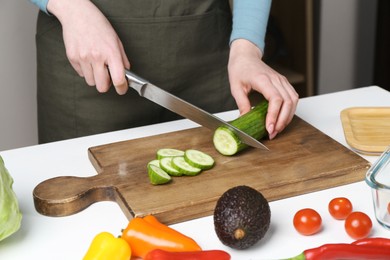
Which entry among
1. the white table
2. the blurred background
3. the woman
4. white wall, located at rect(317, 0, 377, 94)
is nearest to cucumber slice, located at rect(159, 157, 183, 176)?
the white table

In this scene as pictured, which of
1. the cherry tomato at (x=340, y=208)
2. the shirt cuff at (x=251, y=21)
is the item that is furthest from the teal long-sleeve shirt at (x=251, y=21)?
the cherry tomato at (x=340, y=208)

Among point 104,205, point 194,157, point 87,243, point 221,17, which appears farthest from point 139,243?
point 221,17

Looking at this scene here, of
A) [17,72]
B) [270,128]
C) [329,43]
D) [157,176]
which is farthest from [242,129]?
[329,43]

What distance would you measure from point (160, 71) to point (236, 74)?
0.98ft

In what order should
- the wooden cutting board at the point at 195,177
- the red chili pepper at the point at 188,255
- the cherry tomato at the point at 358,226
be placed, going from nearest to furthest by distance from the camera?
1. the red chili pepper at the point at 188,255
2. the cherry tomato at the point at 358,226
3. the wooden cutting board at the point at 195,177

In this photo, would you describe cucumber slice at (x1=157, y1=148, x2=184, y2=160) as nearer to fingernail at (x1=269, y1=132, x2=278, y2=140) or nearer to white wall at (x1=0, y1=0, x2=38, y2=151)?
fingernail at (x1=269, y1=132, x2=278, y2=140)

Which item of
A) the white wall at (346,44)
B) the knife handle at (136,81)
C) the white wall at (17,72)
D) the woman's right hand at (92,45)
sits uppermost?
the woman's right hand at (92,45)

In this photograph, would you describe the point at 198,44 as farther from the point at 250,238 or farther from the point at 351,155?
the point at 250,238

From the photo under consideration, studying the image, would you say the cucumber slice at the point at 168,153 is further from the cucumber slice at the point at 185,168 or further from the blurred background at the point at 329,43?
the blurred background at the point at 329,43

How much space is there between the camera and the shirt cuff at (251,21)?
1834mm

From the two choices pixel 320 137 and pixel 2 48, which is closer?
pixel 320 137

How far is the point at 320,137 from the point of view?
1611 millimetres

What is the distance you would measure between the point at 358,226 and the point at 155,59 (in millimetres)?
898

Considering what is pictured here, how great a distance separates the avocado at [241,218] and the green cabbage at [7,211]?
0.36 metres
